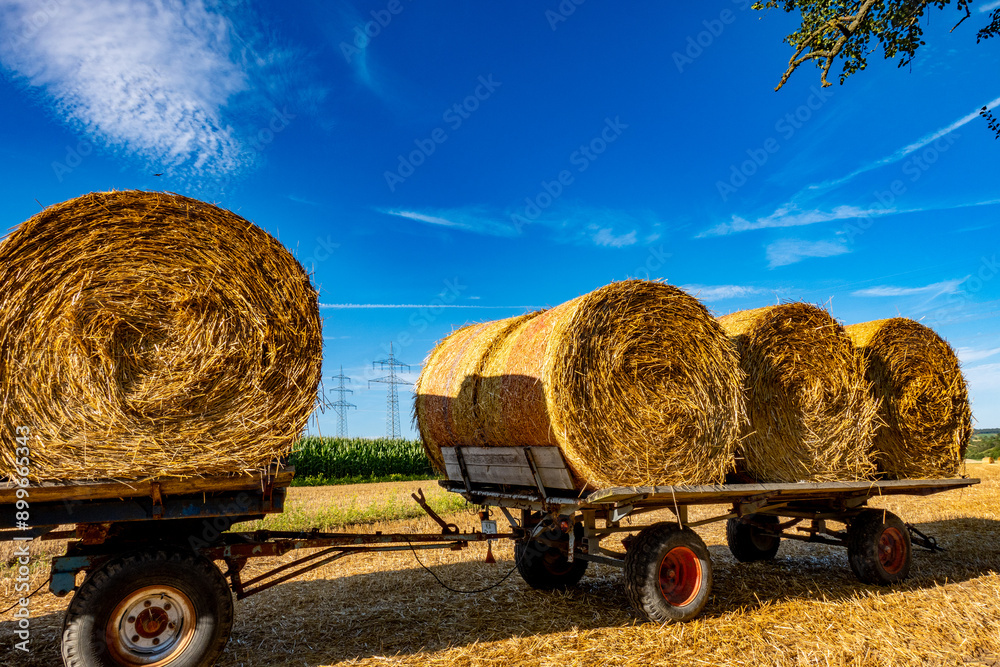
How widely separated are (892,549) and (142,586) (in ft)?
25.2

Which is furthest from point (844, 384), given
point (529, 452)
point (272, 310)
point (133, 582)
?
point (133, 582)

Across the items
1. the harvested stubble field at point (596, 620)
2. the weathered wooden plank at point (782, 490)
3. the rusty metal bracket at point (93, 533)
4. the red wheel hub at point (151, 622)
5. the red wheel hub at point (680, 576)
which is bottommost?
the harvested stubble field at point (596, 620)

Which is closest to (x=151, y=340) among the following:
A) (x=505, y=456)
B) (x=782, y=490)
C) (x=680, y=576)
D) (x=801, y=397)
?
(x=505, y=456)

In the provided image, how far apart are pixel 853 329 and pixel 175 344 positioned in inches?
298

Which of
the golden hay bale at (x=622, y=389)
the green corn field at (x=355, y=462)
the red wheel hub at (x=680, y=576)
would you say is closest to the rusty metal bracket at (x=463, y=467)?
the golden hay bale at (x=622, y=389)

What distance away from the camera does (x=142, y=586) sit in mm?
4238

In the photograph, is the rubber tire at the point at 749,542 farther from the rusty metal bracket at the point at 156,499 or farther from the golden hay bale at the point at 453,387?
the rusty metal bracket at the point at 156,499

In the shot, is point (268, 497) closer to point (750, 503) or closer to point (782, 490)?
point (750, 503)

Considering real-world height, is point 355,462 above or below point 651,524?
above

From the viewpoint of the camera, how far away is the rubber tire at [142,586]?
4.04 m

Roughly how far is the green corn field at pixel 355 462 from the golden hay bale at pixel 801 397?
15958mm

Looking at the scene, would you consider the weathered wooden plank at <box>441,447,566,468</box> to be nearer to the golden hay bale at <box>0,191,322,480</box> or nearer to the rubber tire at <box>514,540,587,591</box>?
the rubber tire at <box>514,540,587,591</box>

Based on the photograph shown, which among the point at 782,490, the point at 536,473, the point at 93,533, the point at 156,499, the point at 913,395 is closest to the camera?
the point at 156,499

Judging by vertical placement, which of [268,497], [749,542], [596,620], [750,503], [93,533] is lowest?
[596,620]
